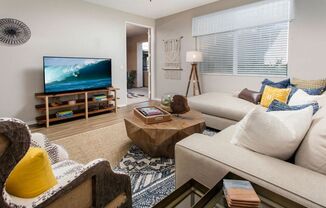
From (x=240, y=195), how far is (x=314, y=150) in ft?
1.62

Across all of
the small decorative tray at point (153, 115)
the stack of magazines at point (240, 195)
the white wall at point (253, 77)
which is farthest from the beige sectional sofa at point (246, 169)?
the white wall at point (253, 77)

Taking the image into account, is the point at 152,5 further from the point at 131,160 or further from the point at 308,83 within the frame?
the point at 131,160

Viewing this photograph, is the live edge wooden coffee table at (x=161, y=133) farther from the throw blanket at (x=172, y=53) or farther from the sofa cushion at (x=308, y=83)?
the throw blanket at (x=172, y=53)

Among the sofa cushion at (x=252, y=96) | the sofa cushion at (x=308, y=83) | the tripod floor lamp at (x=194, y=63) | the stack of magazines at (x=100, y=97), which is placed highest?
the tripod floor lamp at (x=194, y=63)

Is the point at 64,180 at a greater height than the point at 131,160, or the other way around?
the point at 64,180

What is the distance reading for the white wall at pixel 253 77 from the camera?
3.35m

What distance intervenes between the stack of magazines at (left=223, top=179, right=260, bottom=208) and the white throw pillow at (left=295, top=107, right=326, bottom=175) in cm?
38

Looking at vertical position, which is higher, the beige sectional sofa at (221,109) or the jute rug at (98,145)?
the beige sectional sofa at (221,109)

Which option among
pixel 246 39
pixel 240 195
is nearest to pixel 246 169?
pixel 240 195

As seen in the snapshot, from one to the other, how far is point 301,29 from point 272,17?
0.55 m

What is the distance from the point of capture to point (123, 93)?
5.48 metres

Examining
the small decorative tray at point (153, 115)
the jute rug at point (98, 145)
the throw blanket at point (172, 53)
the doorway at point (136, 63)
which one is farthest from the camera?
the doorway at point (136, 63)

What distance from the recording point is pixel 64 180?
0.98 meters

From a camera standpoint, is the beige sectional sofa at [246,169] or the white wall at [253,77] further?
the white wall at [253,77]
